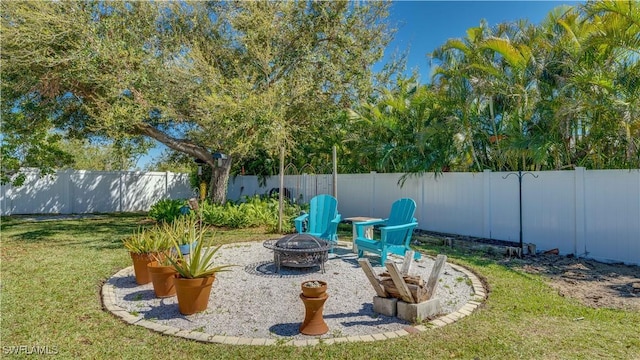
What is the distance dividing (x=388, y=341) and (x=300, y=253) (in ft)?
6.81

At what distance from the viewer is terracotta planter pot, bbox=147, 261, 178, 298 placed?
4.03 m

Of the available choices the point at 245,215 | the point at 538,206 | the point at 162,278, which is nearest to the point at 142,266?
the point at 162,278

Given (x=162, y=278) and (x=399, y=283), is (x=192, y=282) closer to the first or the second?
(x=162, y=278)

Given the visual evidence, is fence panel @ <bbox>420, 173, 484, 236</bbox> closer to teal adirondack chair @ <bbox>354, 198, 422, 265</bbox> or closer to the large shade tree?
teal adirondack chair @ <bbox>354, 198, 422, 265</bbox>

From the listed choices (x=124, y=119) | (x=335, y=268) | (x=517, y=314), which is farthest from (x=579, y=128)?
(x=124, y=119)

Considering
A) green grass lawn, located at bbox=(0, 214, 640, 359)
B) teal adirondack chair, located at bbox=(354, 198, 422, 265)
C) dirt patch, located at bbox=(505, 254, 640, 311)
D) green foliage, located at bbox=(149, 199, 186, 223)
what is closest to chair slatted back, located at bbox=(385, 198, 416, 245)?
teal adirondack chair, located at bbox=(354, 198, 422, 265)

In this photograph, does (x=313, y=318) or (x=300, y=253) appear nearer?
(x=313, y=318)

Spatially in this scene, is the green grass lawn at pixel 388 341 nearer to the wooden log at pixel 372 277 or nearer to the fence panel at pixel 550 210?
the wooden log at pixel 372 277

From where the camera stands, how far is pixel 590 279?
4.83m

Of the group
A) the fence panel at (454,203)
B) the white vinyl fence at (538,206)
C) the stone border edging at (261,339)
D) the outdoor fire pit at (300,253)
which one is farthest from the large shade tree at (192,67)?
the stone border edging at (261,339)

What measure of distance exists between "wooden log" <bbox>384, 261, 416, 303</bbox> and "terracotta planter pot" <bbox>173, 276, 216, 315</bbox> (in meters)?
1.80

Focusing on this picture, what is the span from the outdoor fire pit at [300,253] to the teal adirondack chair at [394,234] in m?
0.72

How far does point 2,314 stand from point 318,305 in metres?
3.14

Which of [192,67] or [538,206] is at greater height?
[192,67]
